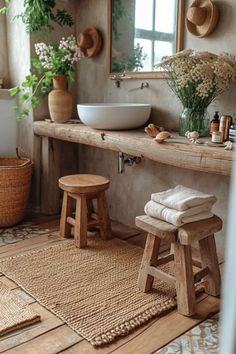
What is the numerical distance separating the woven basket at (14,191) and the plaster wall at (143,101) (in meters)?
0.58

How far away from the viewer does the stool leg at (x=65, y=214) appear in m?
2.45

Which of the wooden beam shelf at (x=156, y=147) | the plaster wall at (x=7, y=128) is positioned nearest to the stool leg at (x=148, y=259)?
the wooden beam shelf at (x=156, y=147)

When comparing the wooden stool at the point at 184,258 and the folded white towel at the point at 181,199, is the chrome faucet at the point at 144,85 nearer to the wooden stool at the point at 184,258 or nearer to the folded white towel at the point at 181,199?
the folded white towel at the point at 181,199

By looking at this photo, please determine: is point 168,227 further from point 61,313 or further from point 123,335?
point 61,313

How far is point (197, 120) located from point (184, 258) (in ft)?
2.61

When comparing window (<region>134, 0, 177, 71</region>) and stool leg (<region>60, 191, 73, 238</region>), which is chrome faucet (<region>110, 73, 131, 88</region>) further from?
stool leg (<region>60, 191, 73, 238</region>)

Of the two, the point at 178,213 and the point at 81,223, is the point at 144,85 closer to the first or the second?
the point at 81,223

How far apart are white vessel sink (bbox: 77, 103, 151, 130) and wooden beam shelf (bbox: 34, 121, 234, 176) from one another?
0.04m

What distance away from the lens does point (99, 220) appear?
8.08 ft

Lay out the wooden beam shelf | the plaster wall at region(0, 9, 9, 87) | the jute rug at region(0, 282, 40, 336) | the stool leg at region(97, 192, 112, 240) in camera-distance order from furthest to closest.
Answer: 1. the plaster wall at region(0, 9, 9, 87)
2. the stool leg at region(97, 192, 112, 240)
3. the wooden beam shelf
4. the jute rug at region(0, 282, 40, 336)

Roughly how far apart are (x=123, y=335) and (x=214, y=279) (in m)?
0.56

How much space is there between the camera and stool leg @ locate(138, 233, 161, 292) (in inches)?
69.7

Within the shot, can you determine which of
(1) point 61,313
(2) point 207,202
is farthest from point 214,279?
(1) point 61,313

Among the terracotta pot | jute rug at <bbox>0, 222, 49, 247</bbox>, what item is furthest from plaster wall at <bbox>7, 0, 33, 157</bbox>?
jute rug at <bbox>0, 222, 49, 247</bbox>
